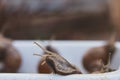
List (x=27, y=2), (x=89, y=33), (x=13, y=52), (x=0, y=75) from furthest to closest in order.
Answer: (x=89, y=33) < (x=27, y=2) < (x=13, y=52) < (x=0, y=75)

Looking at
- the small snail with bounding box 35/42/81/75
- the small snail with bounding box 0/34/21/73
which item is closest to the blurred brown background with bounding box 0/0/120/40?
the small snail with bounding box 0/34/21/73

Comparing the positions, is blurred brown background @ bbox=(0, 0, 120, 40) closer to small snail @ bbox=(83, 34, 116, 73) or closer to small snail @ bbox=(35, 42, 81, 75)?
small snail @ bbox=(83, 34, 116, 73)

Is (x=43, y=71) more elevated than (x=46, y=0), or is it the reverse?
(x=46, y=0)

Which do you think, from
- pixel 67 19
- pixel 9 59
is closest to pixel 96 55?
pixel 9 59

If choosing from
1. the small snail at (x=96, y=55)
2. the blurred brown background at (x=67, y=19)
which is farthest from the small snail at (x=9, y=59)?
the blurred brown background at (x=67, y=19)

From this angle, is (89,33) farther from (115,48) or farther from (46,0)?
(115,48)

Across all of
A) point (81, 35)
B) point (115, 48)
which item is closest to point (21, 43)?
point (115, 48)
